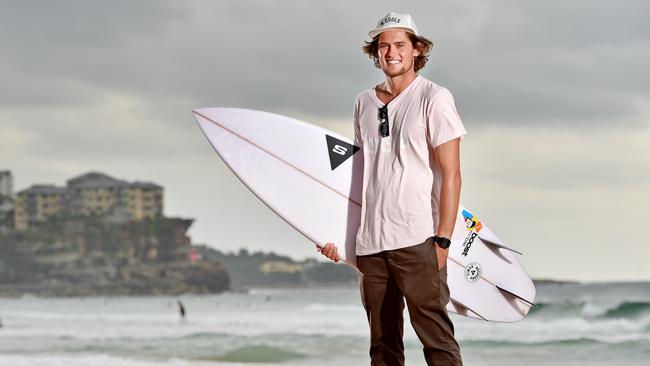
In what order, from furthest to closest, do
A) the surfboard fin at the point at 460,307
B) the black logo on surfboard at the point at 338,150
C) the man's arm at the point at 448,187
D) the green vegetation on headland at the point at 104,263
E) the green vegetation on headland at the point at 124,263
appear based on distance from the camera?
the green vegetation on headland at the point at 104,263 → the green vegetation on headland at the point at 124,263 → the surfboard fin at the point at 460,307 → the black logo on surfboard at the point at 338,150 → the man's arm at the point at 448,187

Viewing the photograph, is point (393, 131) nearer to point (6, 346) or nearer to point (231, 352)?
point (231, 352)

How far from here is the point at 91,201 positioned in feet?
194

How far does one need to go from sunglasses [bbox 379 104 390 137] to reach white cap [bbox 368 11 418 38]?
0.21 meters

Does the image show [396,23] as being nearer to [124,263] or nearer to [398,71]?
[398,71]

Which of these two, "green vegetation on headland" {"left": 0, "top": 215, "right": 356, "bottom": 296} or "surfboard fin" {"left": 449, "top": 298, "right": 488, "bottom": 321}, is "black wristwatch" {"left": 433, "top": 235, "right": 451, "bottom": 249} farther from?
"green vegetation on headland" {"left": 0, "top": 215, "right": 356, "bottom": 296}

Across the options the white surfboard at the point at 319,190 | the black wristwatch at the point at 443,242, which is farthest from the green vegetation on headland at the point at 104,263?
the black wristwatch at the point at 443,242

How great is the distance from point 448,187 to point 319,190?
0.68m

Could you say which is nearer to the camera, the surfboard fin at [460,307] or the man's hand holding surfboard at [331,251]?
the man's hand holding surfboard at [331,251]

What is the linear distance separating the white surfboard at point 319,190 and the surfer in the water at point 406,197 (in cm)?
32

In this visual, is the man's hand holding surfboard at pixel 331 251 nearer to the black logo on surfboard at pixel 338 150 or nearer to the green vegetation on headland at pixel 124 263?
the black logo on surfboard at pixel 338 150

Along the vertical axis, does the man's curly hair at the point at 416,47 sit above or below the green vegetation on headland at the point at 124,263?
below

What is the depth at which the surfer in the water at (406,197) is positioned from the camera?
2.41 meters

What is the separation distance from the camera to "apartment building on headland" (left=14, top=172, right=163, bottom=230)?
58.1m

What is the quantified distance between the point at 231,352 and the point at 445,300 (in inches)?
488
